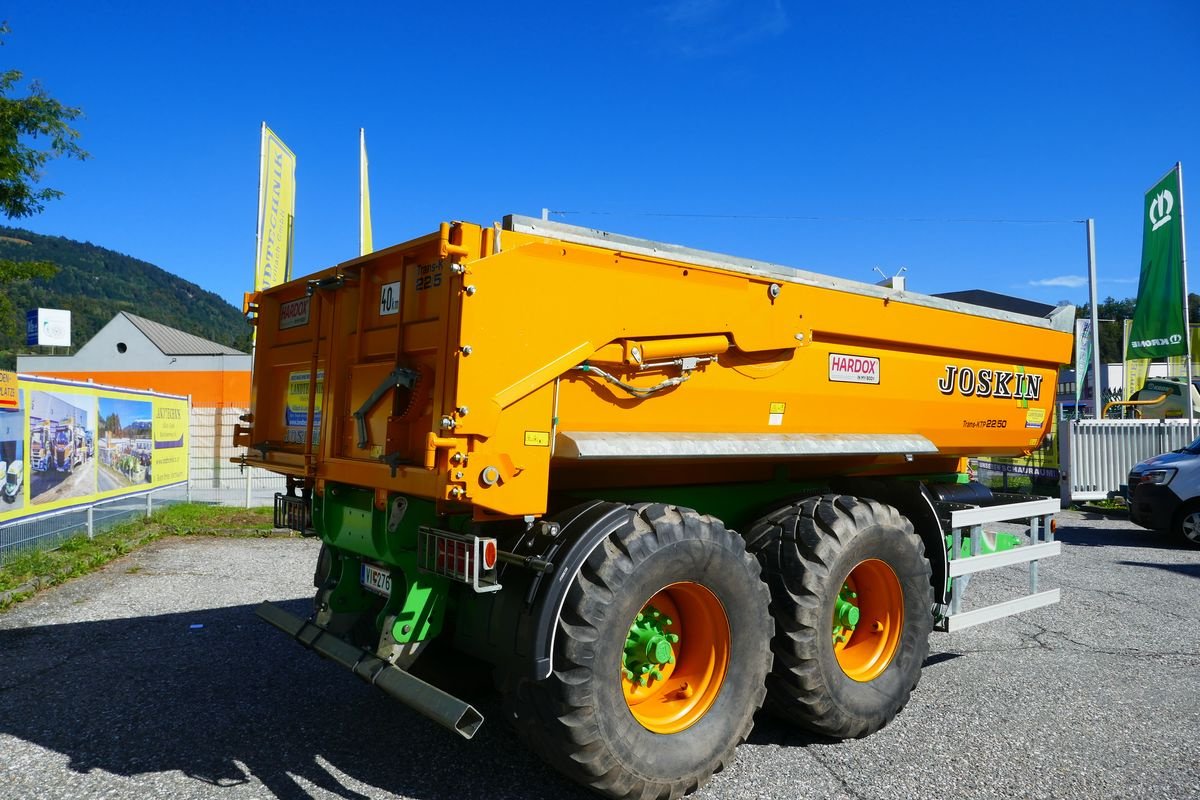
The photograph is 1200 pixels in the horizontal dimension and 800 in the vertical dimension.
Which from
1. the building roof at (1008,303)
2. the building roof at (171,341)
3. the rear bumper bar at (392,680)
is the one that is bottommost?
the rear bumper bar at (392,680)

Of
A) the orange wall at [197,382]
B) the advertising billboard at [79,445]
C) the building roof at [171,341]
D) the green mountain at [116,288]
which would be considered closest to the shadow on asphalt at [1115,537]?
the advertising billboard at [79,445]

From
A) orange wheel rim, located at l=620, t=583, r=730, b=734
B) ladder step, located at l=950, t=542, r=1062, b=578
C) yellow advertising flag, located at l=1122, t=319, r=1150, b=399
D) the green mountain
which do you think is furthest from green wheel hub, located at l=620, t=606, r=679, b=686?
the green mountain

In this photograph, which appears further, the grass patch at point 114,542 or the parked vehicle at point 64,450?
the parked vehicle at point 64,450

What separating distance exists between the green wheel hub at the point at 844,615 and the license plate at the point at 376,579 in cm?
249

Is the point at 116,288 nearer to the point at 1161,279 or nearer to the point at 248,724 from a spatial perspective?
the point at 1161,279

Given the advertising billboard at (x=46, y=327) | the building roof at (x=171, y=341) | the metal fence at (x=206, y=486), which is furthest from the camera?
the advertising billboard at (x=46, y=327)

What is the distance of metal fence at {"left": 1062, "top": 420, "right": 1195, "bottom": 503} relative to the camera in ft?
50.9

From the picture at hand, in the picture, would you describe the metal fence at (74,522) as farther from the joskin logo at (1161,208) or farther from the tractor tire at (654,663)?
the joskin logo at (1161,208)

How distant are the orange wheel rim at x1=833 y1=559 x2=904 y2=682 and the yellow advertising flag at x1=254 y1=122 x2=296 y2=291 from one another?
31.2ft

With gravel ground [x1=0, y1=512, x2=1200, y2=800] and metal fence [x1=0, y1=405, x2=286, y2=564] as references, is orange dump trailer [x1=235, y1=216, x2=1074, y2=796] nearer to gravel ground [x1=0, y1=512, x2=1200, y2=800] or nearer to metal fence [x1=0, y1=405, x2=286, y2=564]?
gravel ground [x1=0, y1=512, x2=1200, y2=800]

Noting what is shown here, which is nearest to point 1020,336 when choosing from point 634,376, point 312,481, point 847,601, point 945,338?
point 945,338

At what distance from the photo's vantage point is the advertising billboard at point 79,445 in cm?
760

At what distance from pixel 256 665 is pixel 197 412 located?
11.2 m

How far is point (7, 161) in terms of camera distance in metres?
11.5
